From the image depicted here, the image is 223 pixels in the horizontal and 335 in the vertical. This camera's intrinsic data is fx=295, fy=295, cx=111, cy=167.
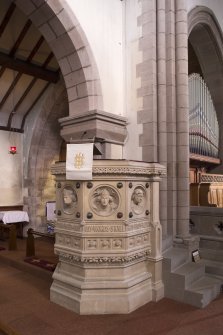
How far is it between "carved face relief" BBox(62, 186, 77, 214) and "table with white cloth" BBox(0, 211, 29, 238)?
3737mm

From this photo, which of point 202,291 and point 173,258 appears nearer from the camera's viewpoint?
point 202,291

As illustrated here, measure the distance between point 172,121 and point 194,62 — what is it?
4.39 m

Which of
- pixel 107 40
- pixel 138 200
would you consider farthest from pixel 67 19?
pixel 138 200

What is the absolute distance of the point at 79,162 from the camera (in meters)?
3.15

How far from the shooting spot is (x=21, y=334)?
2.63 meters

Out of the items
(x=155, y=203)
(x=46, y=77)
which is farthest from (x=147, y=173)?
(x=46, y=77)

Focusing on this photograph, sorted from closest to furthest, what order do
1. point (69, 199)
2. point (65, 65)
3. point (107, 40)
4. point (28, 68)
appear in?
point (69, 199)
point (65, 65)
point (107, 40)
point (28, 68)

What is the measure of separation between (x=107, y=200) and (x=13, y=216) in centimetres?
446

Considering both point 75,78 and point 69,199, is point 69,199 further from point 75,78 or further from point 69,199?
point 75,78

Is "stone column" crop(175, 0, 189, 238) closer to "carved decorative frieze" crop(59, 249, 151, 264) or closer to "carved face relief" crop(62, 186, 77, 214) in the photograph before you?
"carved decorative frieze" crop(59, 249, 151, 264)

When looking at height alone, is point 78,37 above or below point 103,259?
above

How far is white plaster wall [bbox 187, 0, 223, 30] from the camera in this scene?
5.30 m

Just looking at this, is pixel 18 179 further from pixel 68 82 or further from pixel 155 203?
pixel 155 203

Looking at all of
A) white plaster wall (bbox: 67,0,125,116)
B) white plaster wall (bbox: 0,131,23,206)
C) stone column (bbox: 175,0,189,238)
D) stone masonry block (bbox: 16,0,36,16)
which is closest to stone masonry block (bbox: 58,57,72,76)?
white plaster wall (bbox: 67,0,125,116)
